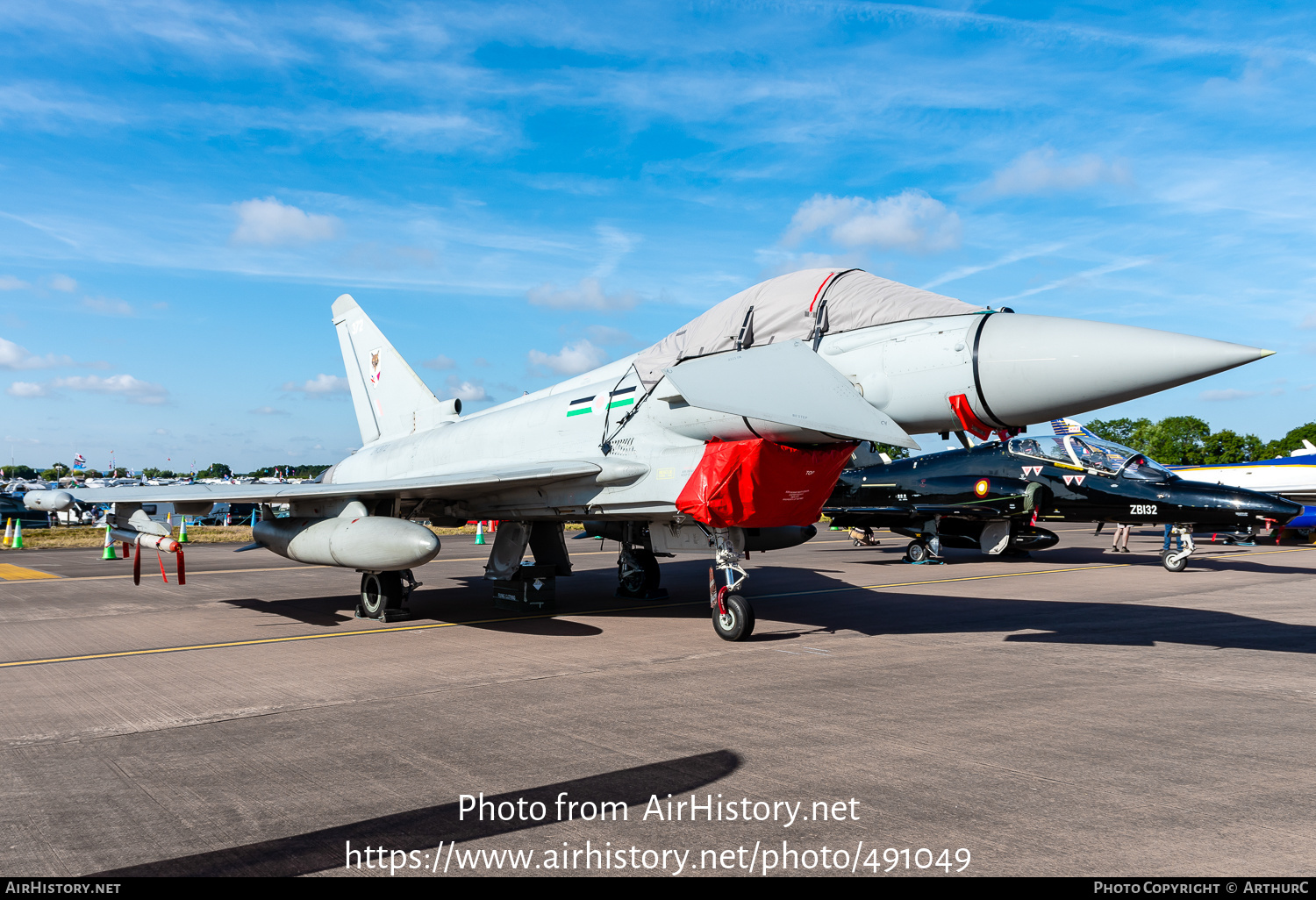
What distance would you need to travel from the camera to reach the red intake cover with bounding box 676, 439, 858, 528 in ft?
24.6

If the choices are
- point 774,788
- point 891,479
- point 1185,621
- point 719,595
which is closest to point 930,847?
point 774,788

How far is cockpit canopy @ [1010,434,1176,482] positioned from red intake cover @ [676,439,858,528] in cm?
1052

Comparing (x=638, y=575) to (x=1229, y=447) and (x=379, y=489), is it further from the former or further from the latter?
(x=1229, y=447)

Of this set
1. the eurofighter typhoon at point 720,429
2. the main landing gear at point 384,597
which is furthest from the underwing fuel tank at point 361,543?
the main landing gear at point 384,597

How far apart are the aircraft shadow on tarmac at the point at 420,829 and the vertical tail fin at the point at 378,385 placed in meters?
9.06

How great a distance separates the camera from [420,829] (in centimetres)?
339

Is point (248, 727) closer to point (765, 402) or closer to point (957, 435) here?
point (765, 402)

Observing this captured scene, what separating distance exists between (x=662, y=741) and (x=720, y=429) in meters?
3.57

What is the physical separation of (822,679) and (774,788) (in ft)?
8.60

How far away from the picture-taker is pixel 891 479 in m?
18.6

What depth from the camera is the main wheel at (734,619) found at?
8.06 m

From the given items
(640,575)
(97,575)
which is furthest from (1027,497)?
(97,575)

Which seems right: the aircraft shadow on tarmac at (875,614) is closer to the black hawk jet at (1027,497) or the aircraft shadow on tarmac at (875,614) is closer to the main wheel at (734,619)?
the main wheel at (734,619)

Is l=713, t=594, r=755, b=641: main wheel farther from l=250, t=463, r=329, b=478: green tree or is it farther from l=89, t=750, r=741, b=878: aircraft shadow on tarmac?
l=250, t=463, r=329, b=478: green tree
